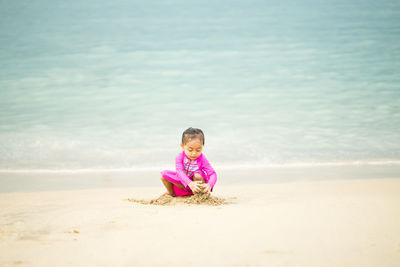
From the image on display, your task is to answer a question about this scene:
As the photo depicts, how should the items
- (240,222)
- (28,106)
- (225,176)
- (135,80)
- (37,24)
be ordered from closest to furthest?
1. (240,222)
2. (225,176)
3. (28,106)
4. (135,80)
5. (37,24)

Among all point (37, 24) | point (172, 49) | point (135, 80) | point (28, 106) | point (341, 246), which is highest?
point (37, 24)

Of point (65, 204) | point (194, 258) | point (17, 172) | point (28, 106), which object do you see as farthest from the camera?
point (28, 106)

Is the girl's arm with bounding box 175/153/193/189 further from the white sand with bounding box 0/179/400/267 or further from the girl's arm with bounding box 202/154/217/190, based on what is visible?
the white sand with bounding box 0/179/400/267

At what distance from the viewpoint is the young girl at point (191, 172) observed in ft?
10.9

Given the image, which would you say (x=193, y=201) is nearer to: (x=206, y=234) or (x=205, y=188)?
(x=205, y=188)

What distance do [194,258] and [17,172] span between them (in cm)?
408

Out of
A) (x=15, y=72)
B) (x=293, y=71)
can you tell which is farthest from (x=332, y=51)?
(x=15, y=72)

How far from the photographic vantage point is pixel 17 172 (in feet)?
17.0

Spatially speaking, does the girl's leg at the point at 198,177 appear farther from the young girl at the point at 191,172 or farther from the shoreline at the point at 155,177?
the shoreline at the point at 155,177

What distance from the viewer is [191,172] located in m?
3.49

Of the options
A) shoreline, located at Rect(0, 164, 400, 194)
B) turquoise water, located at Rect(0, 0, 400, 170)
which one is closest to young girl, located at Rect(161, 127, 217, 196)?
shoreline, located at Rect(0, 164, 400, 194)

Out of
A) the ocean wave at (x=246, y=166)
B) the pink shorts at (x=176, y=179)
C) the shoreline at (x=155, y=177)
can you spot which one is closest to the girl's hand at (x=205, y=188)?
the pink shorts at (x=176, y=179)

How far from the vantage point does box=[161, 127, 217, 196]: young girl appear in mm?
3325

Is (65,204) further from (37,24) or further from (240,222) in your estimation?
(37,24)
